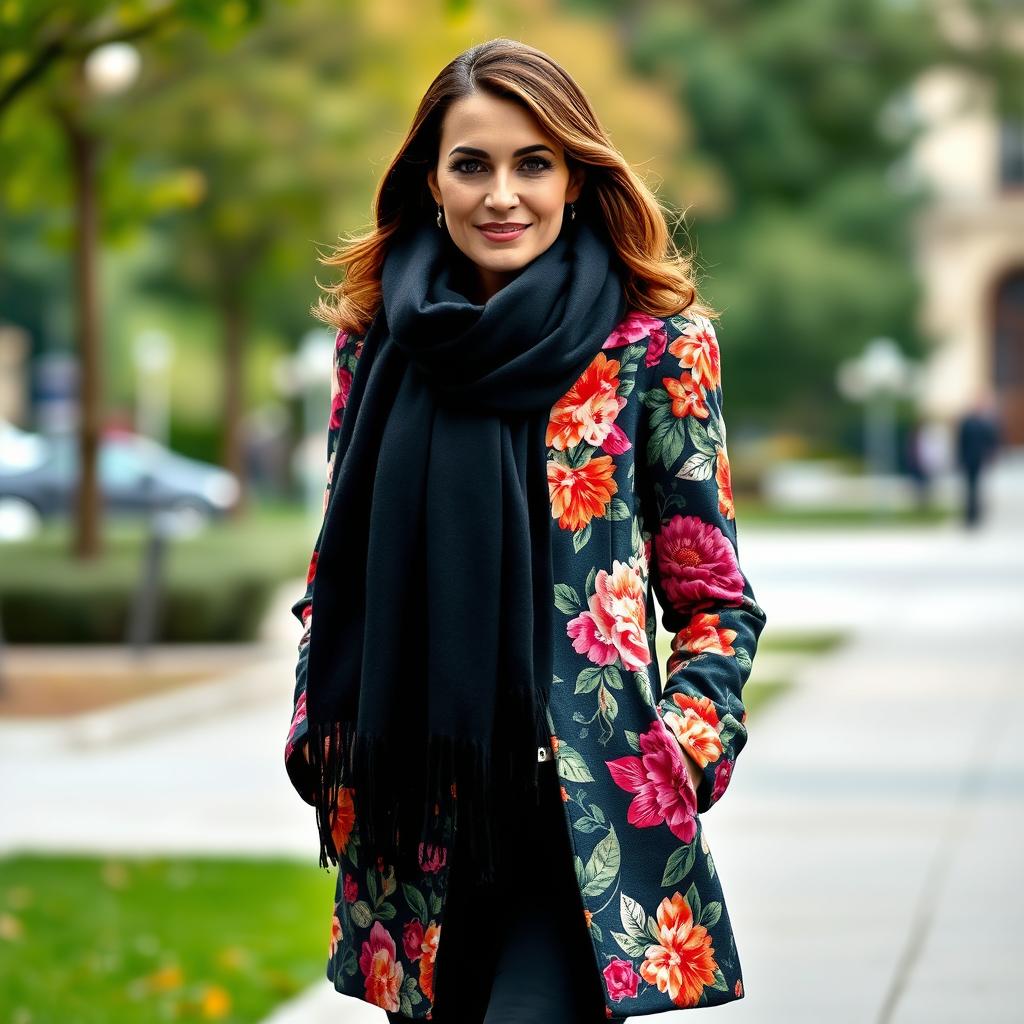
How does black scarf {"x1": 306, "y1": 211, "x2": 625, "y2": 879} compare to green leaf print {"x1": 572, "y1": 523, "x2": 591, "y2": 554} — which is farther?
green leaf print {"x1": 572, "y1": 523, "x2": 591, "y2": 554}

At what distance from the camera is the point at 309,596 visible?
123 inches

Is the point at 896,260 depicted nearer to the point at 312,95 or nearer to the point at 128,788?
the point at 312,95

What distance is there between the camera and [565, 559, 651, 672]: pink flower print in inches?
115

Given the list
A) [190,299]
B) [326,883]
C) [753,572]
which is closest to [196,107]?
[753,572]

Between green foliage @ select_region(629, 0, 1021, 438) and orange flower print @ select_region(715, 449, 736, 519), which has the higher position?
green foliage @ select_region(629, 0, 1021, 438)

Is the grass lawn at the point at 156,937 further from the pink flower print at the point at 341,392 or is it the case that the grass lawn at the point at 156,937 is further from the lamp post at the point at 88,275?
the lamp post at the point at 88,275

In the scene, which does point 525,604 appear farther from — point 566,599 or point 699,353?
point 699,353

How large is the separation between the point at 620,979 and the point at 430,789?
1.17 ft

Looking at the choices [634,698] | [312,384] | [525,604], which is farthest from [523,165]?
[312,384]

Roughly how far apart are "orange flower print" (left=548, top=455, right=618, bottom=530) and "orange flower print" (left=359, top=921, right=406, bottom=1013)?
62 cm

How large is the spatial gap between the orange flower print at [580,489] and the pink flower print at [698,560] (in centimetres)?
13

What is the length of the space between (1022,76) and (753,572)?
81.6 ft

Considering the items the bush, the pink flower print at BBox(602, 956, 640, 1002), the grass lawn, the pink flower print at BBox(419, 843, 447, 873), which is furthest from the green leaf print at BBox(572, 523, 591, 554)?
the bush

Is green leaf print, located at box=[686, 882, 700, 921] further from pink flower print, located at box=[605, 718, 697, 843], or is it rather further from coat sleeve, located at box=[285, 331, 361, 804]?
coat sleeve, located at box=[285, 331, 361, 804]
